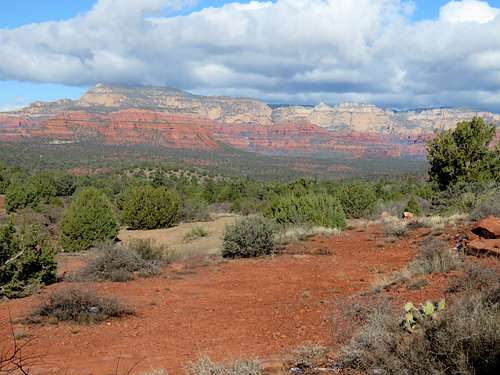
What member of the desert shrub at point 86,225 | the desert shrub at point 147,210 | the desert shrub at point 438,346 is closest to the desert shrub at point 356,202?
the desert shrub at point 147,210

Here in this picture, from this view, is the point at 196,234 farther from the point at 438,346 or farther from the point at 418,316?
the point at 438,346

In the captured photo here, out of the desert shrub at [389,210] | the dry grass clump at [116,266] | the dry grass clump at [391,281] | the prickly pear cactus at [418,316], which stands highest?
the prickly pear cactus at [418,316]

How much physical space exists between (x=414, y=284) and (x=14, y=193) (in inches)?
1527

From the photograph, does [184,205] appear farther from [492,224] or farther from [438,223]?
[492,224]

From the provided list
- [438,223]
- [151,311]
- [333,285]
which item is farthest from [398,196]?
[151,311]

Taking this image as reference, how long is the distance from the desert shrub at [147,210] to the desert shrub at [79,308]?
74.8ft

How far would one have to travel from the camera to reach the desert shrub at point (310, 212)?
2192cm

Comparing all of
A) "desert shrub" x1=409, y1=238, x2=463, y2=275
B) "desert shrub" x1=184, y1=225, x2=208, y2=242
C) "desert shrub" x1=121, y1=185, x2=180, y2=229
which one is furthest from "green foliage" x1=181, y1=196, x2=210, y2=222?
"desert shrub" x1=409, y1=238, x2=463, y2=275

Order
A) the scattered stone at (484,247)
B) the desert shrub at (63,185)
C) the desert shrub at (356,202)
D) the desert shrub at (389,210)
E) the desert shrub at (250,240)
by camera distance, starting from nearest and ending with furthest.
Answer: the scattered stone at (484,247) < the desert shrub at (250,240) < the desert shrub at (389,210) < the desert shrub at (356,202) < the desert shrub at (63,185)

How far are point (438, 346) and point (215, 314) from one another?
5344 mm

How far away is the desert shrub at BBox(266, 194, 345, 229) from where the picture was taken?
21.9m

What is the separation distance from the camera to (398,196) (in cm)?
4362

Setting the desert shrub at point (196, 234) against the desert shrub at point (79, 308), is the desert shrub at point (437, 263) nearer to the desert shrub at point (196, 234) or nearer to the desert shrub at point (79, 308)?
the desert shrub at point (79, 308)

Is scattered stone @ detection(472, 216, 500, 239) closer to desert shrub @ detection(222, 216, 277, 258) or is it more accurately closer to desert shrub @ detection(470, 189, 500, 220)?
desert shrub @ detection(470, 189, 500, 220)
